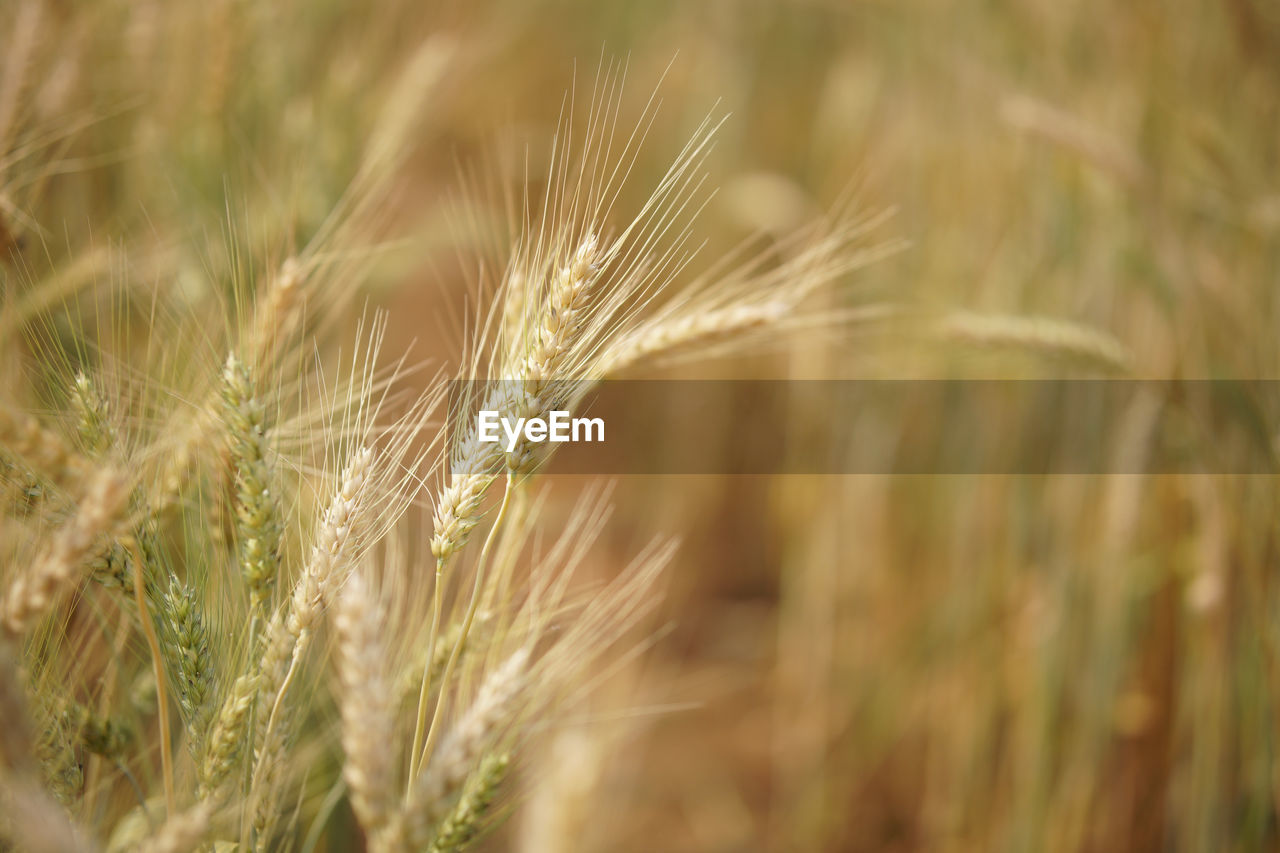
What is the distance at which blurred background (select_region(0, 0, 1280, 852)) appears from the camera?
1.08 m

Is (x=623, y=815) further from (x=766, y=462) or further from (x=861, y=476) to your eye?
(x=766, y=462)

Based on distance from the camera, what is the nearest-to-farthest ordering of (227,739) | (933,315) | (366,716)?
(366,716) → (227,739) → (933,315)

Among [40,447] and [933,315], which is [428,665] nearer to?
[40,447]

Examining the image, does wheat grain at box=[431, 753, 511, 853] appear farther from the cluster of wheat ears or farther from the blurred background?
the blurred background

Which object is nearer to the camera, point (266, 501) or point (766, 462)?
point (266, 501)

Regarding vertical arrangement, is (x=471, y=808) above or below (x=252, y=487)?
below

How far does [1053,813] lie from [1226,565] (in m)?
0.50

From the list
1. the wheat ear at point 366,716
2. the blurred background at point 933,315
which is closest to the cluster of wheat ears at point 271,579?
the wheat ear at point 366,716

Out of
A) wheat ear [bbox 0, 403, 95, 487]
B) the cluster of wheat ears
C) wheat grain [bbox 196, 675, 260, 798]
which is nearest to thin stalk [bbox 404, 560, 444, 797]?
the cluster of wheat ears

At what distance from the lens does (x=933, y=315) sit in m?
1.53

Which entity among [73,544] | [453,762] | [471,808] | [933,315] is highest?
[933,315]

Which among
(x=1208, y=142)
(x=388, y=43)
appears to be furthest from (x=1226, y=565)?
(x=388, y=43)

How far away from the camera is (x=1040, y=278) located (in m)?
1.45

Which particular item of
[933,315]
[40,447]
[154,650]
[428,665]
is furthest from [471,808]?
[933,315]
